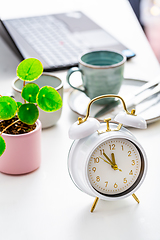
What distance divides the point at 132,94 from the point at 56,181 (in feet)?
1.22

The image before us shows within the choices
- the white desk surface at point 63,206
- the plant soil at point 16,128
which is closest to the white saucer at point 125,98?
the white desk surface at point 63,206

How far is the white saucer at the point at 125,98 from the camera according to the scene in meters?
0.91

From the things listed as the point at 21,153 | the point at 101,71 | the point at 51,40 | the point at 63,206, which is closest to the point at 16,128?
the point at 21,153

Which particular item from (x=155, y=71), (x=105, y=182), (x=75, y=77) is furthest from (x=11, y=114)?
(x=155, y=71)

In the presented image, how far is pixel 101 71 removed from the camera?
0.91 metres

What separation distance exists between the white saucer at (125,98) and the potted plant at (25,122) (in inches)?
8.6

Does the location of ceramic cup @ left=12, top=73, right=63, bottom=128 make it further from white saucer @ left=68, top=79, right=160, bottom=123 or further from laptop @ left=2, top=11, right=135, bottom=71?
laptop @ left=2, top=11, right=135, bottom=71

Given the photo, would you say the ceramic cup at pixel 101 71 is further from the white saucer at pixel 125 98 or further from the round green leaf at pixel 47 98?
the round green leaf at pixel 47 98

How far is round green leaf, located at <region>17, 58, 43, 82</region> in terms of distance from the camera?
2.10ft

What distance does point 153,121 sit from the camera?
0.88m

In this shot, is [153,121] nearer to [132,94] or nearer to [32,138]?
[132,94]

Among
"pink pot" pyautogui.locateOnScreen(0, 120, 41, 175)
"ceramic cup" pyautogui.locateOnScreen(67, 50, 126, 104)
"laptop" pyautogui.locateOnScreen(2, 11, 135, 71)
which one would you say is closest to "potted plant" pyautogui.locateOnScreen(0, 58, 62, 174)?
"pink pot" pyautogui.locateOnScreen(0, 120, 41, 175)

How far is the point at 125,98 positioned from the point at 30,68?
39cm

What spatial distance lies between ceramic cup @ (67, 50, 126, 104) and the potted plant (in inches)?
10.5
